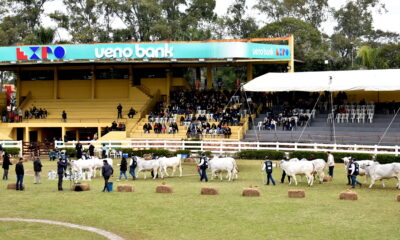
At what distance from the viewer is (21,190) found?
30.0 m

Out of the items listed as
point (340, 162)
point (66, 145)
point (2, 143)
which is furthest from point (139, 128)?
point (340, 162)

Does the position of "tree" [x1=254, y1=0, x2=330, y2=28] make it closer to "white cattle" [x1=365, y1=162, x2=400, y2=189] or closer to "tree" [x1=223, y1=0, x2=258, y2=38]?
"tree" [x1=223, y1=0, x2=258, y2=38]

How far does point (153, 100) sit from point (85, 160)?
26839mm

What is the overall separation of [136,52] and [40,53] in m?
8.38

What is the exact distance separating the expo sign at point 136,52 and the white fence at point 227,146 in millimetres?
9225

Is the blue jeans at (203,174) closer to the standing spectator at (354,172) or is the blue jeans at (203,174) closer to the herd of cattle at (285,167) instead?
the herd of cattle at (285,167)

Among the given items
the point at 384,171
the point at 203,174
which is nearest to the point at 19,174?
the point at 203,174

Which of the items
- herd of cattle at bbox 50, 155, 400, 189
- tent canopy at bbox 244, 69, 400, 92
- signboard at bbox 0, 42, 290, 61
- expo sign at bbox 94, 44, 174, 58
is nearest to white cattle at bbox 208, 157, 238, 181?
herd of cattle at bbox 50, 155, 400, 189

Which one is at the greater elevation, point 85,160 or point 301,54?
point 301,54

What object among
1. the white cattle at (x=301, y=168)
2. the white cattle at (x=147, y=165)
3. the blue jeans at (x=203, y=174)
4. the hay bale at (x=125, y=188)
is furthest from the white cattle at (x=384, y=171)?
the white cattle at (x=147, y=165)

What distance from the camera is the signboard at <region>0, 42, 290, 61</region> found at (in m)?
55.6

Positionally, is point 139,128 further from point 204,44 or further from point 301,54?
point 301,54

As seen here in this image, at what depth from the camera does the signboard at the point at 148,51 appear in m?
55.6

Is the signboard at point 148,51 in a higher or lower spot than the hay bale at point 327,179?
higher
